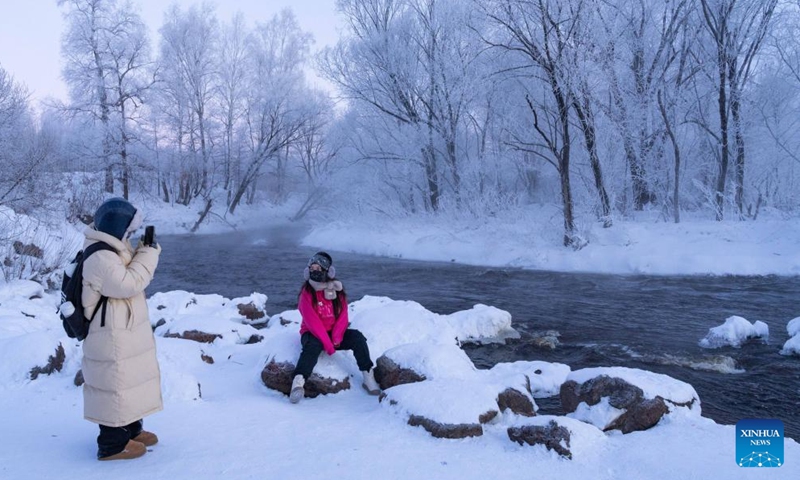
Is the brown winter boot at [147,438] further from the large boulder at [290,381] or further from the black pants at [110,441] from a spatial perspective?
the large boulder at [290,381]

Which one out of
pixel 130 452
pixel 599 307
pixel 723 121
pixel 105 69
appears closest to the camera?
pixel 130 452

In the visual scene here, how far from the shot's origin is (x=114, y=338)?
3.03 meters

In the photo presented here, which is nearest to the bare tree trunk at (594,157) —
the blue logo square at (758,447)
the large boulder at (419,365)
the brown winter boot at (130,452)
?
the large boulder at (419,365)

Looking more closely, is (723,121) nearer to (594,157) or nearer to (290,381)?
(594,157)

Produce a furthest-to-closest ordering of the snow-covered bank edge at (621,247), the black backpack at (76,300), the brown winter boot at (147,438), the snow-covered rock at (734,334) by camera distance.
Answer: the snow-covered bank edge at (621,247) < the snow-covered rock at (734,334) < the brown winter boot at (147,438) < the black backpack at (76,300)

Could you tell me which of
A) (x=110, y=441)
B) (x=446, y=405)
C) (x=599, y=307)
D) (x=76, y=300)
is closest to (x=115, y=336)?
(x=76, y=300)

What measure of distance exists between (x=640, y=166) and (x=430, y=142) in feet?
23.9

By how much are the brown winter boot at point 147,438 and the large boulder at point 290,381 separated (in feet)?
4.62

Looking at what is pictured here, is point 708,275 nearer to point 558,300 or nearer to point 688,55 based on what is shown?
point 558,300

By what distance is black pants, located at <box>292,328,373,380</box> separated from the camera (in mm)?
4527

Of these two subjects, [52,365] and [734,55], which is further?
[734,55]

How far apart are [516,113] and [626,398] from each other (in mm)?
15987

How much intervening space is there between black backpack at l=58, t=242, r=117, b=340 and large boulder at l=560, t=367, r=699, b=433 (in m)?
3.31

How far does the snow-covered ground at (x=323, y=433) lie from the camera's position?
10.1 ft
